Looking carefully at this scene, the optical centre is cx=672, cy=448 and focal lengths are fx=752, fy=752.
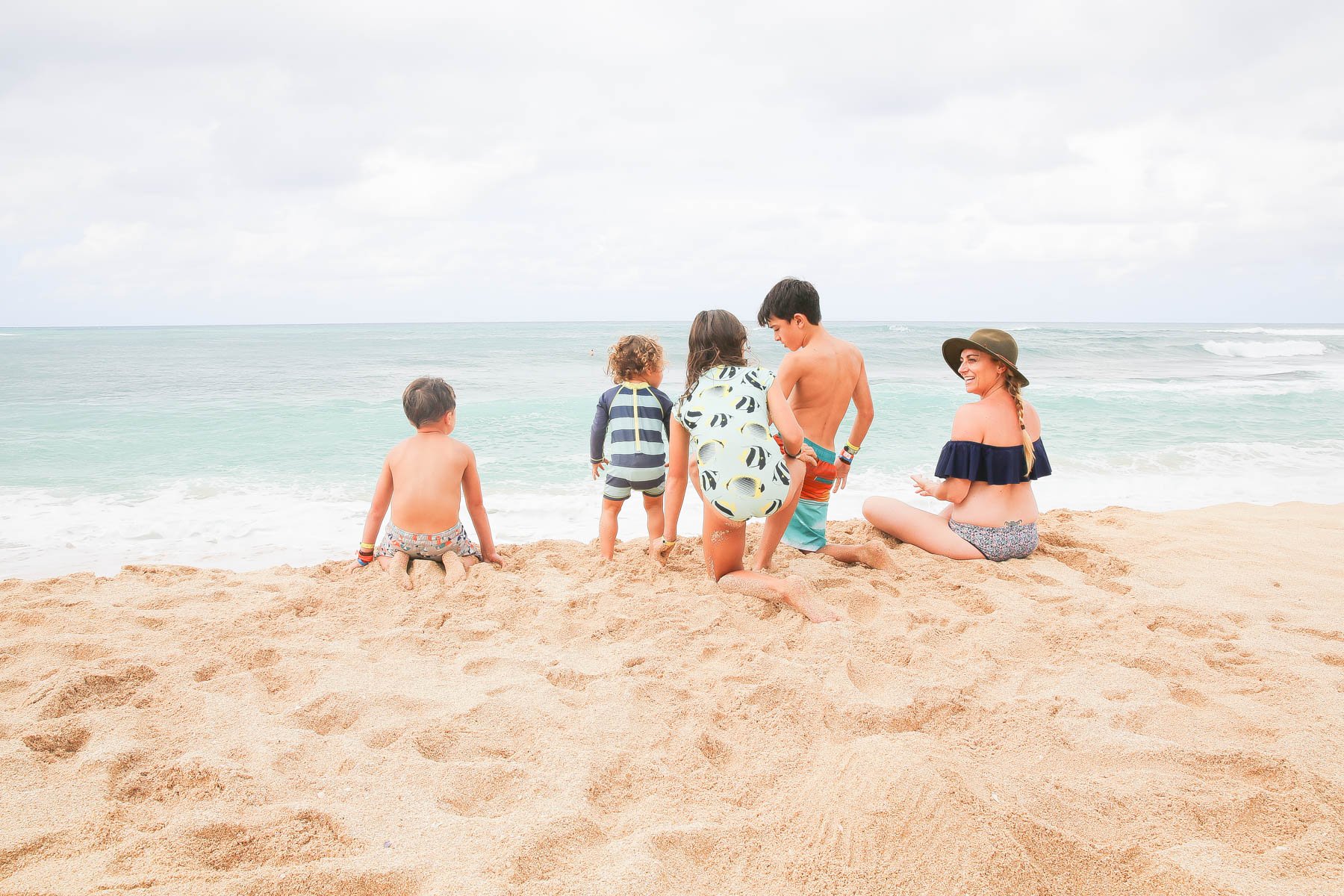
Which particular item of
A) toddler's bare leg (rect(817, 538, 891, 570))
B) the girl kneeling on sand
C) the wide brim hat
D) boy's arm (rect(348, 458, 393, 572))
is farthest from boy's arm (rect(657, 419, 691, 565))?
boy's arm (rect(348, 458, 393, 572))

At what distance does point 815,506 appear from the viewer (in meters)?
4.45

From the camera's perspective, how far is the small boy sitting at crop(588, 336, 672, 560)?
14.4 ft

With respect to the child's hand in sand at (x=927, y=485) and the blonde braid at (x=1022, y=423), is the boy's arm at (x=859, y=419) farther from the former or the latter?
the blonde braid at (x=1022, y=423)

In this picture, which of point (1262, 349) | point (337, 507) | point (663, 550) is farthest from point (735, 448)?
point (1262, 349)

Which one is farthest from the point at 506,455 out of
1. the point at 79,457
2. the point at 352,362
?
the point at 352,362

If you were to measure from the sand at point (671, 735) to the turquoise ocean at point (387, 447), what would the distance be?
1849 millimetres

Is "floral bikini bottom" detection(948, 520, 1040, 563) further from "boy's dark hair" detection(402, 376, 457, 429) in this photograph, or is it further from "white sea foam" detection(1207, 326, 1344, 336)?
"white sea foam" detection(1207, 326, 1344, 336)

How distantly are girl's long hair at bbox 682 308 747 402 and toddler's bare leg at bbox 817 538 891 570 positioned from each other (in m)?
1.23

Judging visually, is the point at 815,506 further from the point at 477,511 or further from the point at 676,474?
the point at 477,511

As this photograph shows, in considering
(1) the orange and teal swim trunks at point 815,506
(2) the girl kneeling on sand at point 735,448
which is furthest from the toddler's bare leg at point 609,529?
(1) the orange and teal swim trunks at point 815,506

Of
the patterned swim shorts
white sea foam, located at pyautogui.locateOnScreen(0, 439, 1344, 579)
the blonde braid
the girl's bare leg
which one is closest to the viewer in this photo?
the girl's bare leg

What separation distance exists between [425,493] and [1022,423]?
3.24 m

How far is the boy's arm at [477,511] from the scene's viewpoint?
167 inches

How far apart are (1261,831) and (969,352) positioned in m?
2.64
